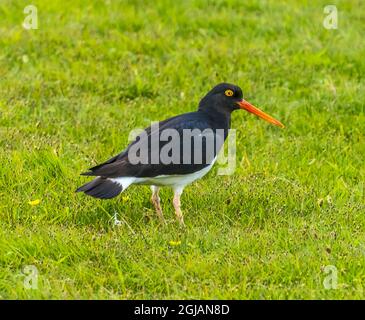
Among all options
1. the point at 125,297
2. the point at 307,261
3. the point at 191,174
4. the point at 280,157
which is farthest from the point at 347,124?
the point at 125,297

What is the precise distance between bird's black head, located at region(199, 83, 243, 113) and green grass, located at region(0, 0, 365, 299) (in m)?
0.70

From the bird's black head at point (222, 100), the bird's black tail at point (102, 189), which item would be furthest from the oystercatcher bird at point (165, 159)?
the bird's black head at point (222, 100)

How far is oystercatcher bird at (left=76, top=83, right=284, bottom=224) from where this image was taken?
663cm

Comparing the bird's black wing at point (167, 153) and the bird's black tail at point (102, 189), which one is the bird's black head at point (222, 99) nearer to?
the bird's black wing at point (167, 153)

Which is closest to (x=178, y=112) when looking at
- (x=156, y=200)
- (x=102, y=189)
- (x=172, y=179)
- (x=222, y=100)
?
(x=222, y=100)

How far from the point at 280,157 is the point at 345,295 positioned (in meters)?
2.82

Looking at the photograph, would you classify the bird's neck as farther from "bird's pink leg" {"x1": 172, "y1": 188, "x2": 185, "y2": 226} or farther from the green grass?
"bird's pink leg" {"x1": 172, "y1": 188, "x2": 185, "y2": 226}

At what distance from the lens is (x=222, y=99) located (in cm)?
757

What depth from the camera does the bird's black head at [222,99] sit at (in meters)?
7.55

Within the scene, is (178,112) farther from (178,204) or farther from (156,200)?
(178,204)

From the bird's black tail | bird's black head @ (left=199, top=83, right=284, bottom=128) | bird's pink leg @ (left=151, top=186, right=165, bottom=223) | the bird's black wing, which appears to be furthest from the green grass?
bird's black head @ (left=199, top=83, right=284, bottom=128)

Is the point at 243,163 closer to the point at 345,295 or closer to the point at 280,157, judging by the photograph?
the point at 280,157

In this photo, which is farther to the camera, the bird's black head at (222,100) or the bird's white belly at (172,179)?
the bird's black head at (222,100)

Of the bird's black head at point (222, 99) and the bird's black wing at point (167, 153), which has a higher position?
the bird's black head at point (222, 99)
